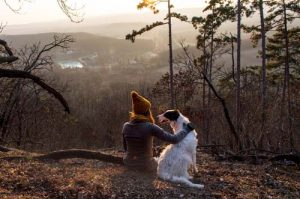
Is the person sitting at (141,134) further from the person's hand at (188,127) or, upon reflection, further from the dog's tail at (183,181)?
the dog's tail at (183,181)

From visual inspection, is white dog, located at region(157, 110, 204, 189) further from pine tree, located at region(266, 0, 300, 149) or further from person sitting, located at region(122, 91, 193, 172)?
pine tree, located at region(266, 0, 300, 149)

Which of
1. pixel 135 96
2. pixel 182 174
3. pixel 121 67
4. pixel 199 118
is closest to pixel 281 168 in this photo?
pixel 182 174

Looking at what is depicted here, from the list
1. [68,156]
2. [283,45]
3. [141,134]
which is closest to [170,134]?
[141,134]

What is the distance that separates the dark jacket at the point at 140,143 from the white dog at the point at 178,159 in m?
0.41

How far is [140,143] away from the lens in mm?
9328

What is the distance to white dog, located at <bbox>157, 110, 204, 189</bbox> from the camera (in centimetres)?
880

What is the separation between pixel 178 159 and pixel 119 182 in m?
1.15

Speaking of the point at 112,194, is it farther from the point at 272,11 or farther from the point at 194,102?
the point at 194,102

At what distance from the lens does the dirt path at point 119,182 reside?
795 centimetres

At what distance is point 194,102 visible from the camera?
44844 millimetres

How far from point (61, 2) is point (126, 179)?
337 cm

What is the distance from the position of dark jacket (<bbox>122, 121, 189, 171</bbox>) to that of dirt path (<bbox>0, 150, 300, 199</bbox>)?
9.1 inches

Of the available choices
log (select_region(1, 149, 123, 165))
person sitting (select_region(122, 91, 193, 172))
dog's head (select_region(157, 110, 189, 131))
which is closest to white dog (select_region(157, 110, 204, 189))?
dog's head (select_region(157, 110, 189, 131))

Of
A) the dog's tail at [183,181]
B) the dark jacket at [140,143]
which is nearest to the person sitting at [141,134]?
the dark jacket at [140,143]
